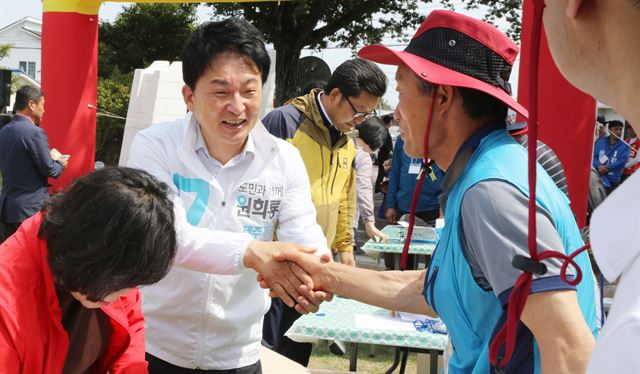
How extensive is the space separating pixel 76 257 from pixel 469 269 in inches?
36.8

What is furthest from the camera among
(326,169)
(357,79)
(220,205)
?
(326,169)

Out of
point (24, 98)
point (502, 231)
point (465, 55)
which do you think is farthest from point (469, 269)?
point (24, 98)

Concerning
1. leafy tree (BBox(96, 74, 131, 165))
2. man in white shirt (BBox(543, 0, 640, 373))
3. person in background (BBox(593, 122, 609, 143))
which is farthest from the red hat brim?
leafy tree (BBox(96, 74, 131, 165))

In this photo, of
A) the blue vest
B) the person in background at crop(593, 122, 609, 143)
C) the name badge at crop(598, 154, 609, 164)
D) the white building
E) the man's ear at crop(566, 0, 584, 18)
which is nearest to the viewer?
the man's ear at crop(566, 0, 584, 18)

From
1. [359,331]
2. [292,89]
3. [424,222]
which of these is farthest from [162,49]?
[359,331]

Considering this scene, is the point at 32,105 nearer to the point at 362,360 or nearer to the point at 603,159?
the point at 362,360

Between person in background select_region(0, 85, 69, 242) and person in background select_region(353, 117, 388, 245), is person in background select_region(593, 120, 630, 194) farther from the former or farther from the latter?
person in background select_region(0, 85, 69, 242)

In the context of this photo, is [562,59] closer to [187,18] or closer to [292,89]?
[292,89]

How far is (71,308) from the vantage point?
1909 millimetres

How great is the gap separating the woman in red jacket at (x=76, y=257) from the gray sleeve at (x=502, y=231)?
0.81 m

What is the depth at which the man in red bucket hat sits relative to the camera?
52.6 inches

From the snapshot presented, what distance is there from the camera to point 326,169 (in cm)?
430

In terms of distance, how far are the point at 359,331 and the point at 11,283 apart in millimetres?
1964

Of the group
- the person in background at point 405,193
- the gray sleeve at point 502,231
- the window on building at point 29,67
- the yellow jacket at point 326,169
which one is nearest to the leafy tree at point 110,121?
the person in background at point 405,193
